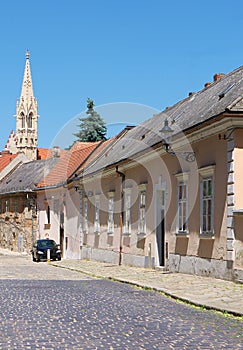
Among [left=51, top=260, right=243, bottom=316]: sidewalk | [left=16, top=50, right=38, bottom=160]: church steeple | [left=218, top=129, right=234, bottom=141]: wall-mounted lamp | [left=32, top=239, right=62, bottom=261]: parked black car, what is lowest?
[left=32, top=239, right=62, bottom=261]: parked black car

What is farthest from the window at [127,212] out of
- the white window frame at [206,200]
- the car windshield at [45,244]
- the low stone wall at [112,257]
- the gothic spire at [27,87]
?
the gothic spire at [27,87]

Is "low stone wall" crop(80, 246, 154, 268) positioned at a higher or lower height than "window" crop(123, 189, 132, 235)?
lower

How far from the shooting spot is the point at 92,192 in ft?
111

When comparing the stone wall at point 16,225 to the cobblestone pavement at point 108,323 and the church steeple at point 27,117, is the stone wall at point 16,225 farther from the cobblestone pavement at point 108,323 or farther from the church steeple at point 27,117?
the church steeple at point 27,117

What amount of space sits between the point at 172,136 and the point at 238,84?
259 cm

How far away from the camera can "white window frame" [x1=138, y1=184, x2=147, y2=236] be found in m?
24.8

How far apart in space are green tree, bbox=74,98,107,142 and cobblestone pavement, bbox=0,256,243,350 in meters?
59.3

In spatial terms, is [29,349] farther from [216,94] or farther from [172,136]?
[216,94]

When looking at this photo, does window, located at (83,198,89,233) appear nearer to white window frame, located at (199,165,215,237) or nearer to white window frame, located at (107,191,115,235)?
white window frame, located at (107,191,115,235)

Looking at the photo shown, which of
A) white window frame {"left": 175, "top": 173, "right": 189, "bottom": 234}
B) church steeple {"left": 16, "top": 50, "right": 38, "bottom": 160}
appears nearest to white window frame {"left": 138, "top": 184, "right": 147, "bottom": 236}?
white window frame {"left": 175, "top": 173, "right": 189, "bottom": 234}

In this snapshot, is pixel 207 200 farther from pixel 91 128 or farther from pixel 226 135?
pixel 91 128

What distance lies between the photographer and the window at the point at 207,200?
17.8 metres

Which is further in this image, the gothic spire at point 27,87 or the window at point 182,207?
the gothic spire at point 27,87

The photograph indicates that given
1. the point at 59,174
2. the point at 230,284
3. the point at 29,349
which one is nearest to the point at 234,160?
the point at 230,284
